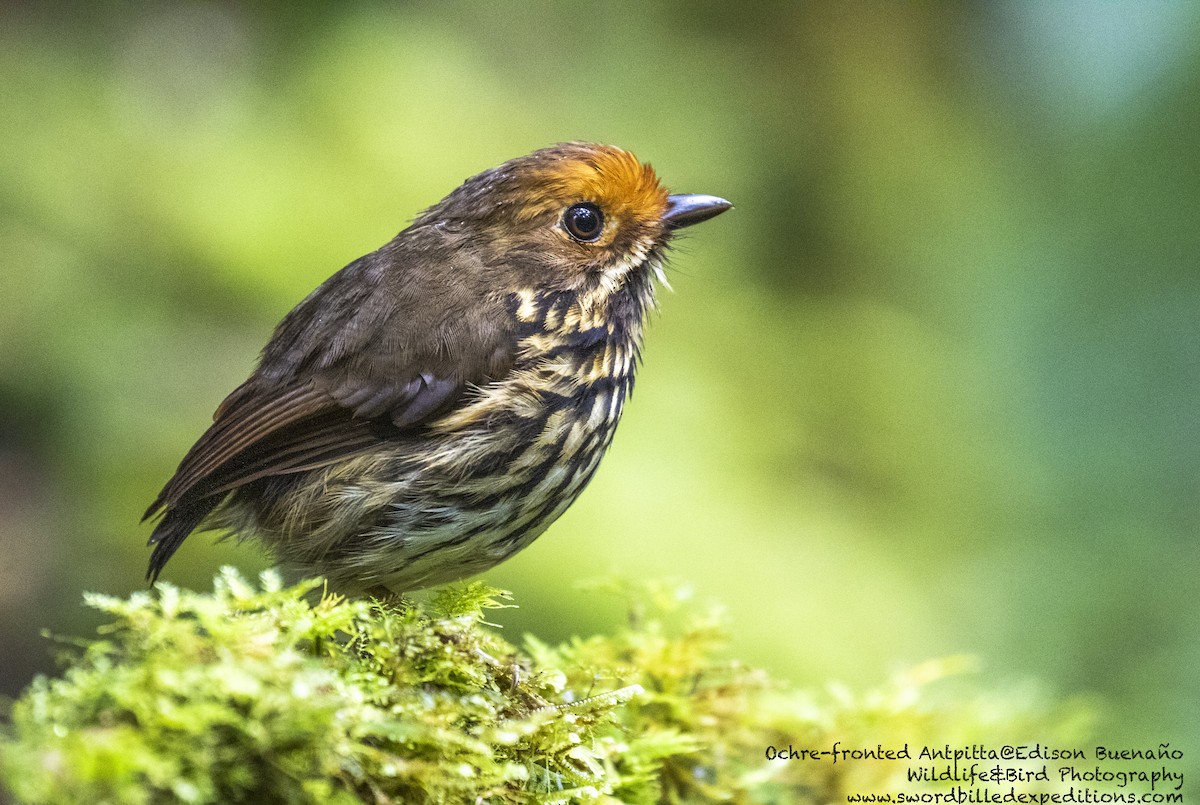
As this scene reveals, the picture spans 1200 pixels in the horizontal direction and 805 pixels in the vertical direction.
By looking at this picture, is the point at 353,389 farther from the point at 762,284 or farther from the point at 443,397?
the point at 762,284

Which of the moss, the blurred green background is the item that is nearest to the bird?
the moss

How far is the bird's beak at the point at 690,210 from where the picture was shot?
9.15ft

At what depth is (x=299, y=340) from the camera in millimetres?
2609

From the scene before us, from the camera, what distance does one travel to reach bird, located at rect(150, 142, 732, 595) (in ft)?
7.62

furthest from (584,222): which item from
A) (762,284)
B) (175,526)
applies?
(762,284)

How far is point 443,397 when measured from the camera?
2.39m

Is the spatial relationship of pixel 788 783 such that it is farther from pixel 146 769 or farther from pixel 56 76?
pixel 56 76

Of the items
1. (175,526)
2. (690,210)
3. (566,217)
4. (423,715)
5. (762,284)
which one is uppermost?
(762,284)

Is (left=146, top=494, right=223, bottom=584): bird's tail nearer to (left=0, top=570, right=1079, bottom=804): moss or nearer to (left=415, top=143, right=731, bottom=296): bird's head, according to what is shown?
(left=0, top=570, right=1079, bottom=804): moss

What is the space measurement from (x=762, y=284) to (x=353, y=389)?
134 inches

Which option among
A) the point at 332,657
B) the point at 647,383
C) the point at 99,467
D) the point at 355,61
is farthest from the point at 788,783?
the point at 355,61

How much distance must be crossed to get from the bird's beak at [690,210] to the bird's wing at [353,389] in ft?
1.81

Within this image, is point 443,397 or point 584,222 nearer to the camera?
point 443,397

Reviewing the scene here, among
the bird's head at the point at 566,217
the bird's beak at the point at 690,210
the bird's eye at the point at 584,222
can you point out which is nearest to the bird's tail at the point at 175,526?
the bird's head at the point at 566,217
